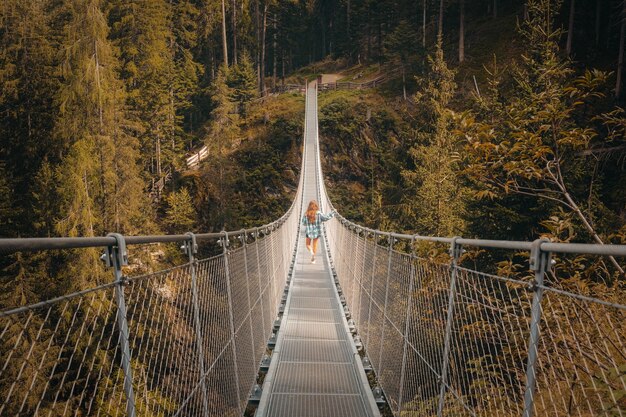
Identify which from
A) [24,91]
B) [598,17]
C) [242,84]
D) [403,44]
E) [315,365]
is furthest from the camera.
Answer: [242,84]

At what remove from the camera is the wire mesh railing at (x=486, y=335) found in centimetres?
126

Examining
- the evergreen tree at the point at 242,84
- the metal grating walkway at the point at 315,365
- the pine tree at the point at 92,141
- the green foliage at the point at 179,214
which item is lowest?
the metal grating walkway at the point at 315,365

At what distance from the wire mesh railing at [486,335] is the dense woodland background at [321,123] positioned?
559mm

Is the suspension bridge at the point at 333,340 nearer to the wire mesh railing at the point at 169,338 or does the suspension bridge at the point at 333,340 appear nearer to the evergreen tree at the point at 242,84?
the wire mesh railing at the point at 169,338

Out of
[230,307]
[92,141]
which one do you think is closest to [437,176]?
[92,141]

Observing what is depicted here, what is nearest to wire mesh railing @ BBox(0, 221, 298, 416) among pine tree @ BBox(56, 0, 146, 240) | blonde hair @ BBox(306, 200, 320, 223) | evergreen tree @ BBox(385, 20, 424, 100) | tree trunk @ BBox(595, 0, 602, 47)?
blonde hair @ BBox(306, 200, 320, 223)

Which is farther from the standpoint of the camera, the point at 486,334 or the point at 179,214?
the point at 179,214

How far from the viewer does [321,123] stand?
87.6 feet

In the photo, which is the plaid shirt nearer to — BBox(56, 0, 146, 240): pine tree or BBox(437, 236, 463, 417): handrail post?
BBox(56, 0, 146, 240): pine tree

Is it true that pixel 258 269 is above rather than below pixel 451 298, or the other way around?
below

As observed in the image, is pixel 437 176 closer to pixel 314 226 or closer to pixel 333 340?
pixel 314 226

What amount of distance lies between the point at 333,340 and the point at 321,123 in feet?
74.2

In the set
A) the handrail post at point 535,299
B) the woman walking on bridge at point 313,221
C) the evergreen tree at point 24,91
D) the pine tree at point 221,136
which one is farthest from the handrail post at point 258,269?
the pine tree at point 221,136

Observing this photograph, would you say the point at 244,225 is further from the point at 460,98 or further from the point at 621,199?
the point at 621,199
